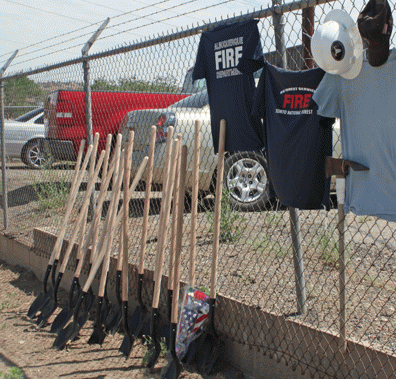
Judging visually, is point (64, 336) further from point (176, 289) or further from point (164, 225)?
point (164, 225)

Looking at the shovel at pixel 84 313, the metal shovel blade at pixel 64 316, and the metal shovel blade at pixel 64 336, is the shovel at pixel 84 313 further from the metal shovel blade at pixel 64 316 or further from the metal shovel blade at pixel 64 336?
the metal shovel blade at pixel 64 316

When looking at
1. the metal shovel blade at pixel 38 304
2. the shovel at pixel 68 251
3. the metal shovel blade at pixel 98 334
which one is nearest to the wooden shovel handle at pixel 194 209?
the metal shovel blade at pixel 98 334

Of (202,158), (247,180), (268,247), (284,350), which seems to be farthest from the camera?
(247,180)

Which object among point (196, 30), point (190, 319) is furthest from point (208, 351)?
point (196, 30)

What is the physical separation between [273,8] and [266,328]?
6.41ft

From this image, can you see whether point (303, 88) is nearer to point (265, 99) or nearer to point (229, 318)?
Answer: point (265, 99)

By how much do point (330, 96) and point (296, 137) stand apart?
31 centimetres

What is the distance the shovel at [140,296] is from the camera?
3592 millimetres

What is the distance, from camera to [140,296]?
3822 mm

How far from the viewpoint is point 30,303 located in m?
4.95

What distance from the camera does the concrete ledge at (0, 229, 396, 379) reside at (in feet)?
8.38

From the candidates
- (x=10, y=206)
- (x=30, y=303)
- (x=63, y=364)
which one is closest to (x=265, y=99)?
(x=63, y=364)

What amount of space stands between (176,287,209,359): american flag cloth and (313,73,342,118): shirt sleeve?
61.9 inches

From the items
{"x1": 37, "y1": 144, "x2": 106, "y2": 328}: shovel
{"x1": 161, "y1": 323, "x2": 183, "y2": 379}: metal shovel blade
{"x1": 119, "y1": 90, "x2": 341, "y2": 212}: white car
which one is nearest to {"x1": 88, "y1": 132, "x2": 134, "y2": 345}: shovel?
{"x1": 37, "y1": 144, "x2": 106, "y2": 328}: shovel
